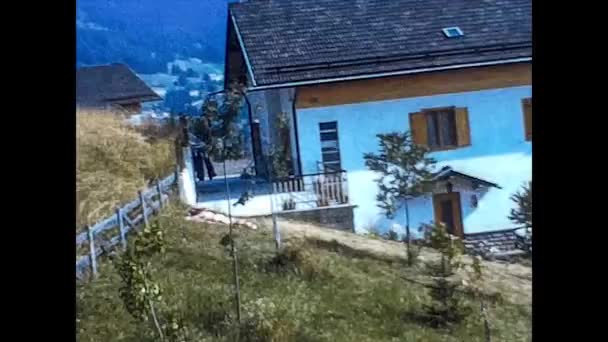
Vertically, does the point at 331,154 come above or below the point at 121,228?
above

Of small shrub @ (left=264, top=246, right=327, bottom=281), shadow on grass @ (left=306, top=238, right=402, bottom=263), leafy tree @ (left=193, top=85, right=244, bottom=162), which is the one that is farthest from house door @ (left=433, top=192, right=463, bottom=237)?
leafy tree @ (left=193, top=85, right=244, bottom=162)

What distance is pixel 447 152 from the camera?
1.79m

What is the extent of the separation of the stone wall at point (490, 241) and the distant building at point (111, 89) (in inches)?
25.4

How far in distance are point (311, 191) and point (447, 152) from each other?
0.87 ft

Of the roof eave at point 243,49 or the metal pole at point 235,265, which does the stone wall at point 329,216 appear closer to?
the metal pole at point 235,265

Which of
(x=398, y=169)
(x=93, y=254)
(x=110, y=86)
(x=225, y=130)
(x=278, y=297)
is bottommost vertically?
(x=278, y=297)

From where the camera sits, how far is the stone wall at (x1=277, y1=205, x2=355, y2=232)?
5.90ft

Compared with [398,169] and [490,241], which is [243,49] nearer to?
[398,169]

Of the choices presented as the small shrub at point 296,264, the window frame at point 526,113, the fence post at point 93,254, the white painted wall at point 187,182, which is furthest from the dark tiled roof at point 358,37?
the fence post at point 93,254

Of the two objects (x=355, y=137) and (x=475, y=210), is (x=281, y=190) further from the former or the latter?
(x=475, y=210)

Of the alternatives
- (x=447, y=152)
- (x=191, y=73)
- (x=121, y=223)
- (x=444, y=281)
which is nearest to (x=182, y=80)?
(x=191, y=73)

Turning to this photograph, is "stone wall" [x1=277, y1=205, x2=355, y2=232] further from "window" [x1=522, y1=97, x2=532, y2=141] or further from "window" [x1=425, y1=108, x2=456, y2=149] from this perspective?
"window" [x1=522, y1=97, x2=532, y2=141]
